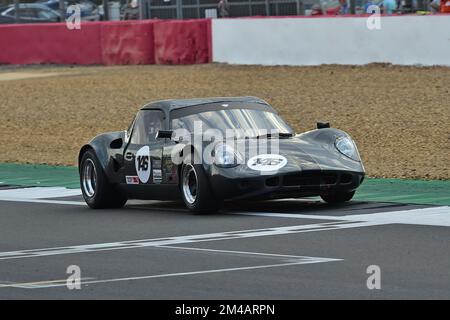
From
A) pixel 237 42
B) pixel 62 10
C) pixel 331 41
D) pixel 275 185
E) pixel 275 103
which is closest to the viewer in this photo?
pixel 275 185

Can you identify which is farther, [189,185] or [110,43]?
[110,43]

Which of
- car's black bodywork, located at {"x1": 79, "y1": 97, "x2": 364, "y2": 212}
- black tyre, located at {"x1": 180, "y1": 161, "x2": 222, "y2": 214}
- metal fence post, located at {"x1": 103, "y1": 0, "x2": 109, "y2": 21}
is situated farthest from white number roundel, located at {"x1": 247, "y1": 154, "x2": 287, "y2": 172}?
metal fence post, located at {"x1": 103, "y1": 0, "x2": 109, "y2": 21}

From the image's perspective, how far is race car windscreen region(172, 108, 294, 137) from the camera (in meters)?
13.4

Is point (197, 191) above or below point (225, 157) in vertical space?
below

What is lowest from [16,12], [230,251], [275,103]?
[275,103]

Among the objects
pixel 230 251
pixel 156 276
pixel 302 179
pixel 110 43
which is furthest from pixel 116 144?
pixel 110 43

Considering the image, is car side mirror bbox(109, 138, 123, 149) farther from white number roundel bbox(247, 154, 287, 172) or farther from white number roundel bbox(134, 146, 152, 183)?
white number roundel bbox(247, 154, 287, 172)

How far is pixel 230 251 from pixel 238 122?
308 centimetres

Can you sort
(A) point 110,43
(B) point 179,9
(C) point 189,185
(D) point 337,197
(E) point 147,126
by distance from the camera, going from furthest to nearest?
(A) point 110,43 < (B) point 179,9 < (E) point 147,126 < (D) point 337,197 < (C) point 189,185

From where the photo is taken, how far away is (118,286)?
9.05 meters

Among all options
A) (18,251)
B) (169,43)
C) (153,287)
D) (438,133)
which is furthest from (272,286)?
(169,43)

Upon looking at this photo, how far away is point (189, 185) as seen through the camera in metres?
13.0

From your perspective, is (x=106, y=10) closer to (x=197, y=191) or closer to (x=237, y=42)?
(x=237, y=42)

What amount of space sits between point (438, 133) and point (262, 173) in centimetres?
762
